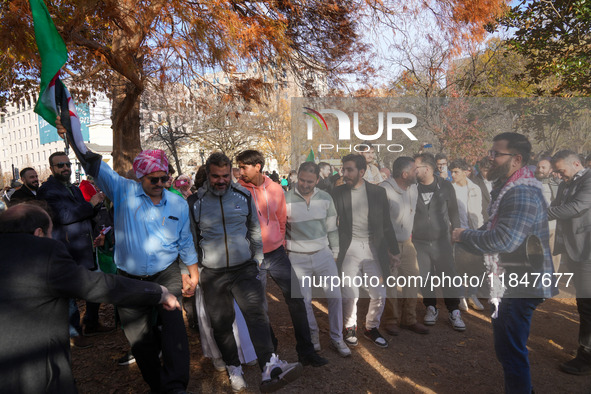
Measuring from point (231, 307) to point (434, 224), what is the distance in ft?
7.93

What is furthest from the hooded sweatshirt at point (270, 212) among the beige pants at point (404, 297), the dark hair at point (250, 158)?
the beige pants at point (404, 297)

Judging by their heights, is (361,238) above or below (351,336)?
above

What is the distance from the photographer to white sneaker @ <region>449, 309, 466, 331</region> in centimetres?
477

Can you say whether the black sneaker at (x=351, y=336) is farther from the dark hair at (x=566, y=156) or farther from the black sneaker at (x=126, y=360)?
the dark hair at (x=566, y=156)

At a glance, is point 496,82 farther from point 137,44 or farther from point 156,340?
point 156,340

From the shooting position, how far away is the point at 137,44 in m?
5.71

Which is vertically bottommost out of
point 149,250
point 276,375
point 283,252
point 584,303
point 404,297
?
point 276,375

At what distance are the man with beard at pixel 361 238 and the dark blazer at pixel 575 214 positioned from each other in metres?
1.59

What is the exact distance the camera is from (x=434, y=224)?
4.38 metres

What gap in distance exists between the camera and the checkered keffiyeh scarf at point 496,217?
311 cm

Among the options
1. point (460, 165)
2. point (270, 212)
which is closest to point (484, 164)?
point (460, 165)

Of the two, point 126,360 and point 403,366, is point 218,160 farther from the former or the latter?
point 403,366

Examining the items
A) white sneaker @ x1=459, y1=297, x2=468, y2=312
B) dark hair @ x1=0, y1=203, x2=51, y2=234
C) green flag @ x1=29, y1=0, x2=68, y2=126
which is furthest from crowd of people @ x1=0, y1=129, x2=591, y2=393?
white sneaker @ x1=459, y1=297, x2=468, y2=312

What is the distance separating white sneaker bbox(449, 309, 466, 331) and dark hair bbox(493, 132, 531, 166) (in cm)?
233
